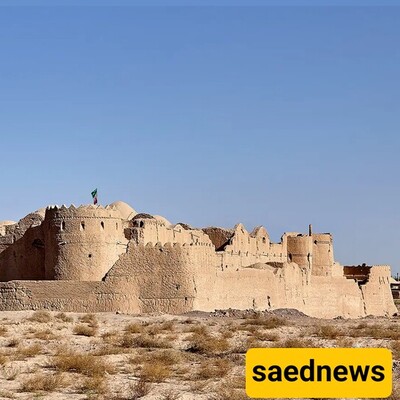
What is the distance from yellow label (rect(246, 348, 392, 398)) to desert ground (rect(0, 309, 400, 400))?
634 mm

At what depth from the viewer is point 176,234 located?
33562mm

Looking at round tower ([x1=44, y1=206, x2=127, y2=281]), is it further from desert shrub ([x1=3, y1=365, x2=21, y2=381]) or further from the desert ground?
desert shrub ([x1=3, y1=365, x2=21, y2=381])

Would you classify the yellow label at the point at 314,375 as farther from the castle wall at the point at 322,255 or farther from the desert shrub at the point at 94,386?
the castle wall at the point at 322,255

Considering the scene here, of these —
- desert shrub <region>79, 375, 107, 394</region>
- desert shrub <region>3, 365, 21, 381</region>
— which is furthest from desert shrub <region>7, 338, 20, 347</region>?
desert shrub <region>79, 375, 107, 394</region>

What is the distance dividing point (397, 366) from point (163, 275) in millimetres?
14744

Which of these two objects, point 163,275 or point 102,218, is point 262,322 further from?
point 102,218

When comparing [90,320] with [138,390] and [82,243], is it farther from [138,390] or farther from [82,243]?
[138,390]

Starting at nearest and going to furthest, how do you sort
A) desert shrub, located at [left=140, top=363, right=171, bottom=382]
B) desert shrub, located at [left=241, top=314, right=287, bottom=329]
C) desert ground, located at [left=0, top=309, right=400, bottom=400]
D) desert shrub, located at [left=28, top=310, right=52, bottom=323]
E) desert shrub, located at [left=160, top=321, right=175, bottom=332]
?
1. desert ground, located at [left=0, top=309, right=400, bottom=400]
2. desert shrub, located at [left=140, top=363, right=171, bottom=382]
3. desert shrub, located at [left=160, top=321, right=175, bottom=332]
4. desert shrub, located at [left=241, top=314, right=287, bottom=329]
5. desert shrub, located at [left=28, top=310, right=52, bottom=323]

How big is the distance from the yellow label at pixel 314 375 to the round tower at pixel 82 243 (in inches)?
703

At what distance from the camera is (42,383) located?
13.7 m

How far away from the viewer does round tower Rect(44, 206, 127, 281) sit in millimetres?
29578

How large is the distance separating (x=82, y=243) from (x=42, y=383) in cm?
1604

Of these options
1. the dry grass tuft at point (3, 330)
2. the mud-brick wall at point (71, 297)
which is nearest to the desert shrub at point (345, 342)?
the dry grass tuft at point (3, 330)

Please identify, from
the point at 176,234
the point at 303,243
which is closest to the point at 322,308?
the point at 303,243
